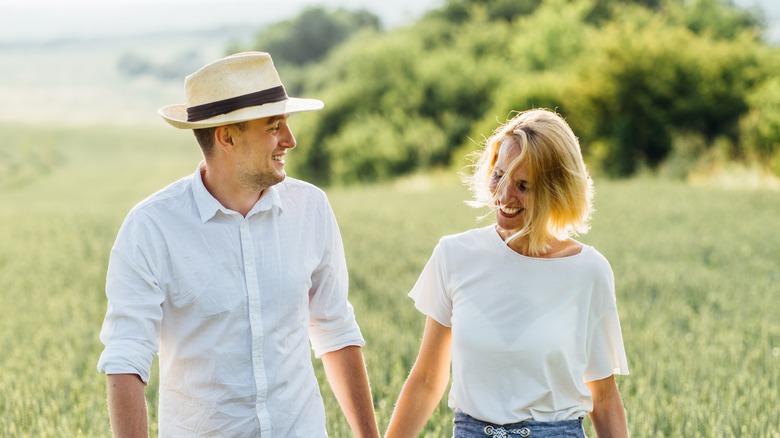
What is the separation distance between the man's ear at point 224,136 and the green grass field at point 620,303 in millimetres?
1770

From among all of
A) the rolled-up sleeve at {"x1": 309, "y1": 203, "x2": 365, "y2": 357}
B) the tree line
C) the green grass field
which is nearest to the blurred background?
the tree line

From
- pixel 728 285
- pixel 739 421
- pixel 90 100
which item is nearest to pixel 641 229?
pixel 728 285

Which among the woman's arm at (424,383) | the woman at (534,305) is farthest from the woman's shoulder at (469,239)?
the woman's arm at (424,383)

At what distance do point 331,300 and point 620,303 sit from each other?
5995 millimetres

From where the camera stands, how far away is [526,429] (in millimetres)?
2861

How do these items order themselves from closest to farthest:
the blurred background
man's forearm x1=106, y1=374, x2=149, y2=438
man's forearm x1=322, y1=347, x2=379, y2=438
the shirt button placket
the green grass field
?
man's forearm x1=106, y1=374, x2=149, y2=438 < the shirt button placket < man's forearm x1=322, y1=347, x2=379, y2=438 < the green grass field < the blurred background

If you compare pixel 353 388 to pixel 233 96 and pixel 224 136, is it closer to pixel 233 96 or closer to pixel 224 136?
pixel 224 136

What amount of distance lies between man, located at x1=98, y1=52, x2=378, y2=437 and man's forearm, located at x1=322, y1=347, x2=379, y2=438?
144 millimetres

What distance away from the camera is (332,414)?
15.6ft

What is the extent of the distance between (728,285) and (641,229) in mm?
5317

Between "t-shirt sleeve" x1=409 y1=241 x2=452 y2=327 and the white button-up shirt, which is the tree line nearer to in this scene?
"t-shirt sleeve" x1=409 y1=241 x2=452 y2=327

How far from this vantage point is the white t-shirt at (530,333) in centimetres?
289

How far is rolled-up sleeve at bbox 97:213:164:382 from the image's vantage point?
110 inches

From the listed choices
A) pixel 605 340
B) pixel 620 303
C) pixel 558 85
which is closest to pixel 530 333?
pixel 605 340
